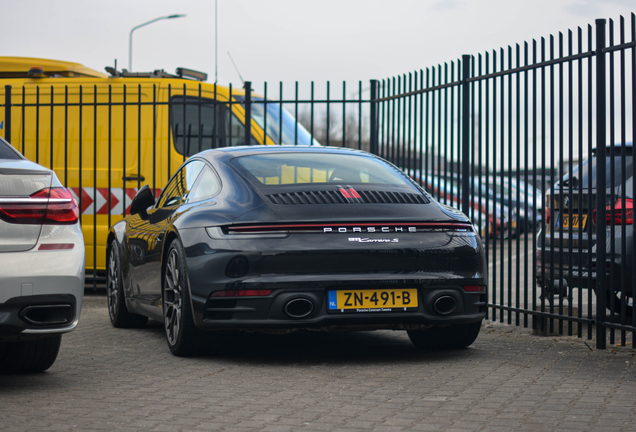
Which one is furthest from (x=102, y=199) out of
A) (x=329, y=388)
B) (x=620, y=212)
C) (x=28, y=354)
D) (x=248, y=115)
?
(x=329, y=388)

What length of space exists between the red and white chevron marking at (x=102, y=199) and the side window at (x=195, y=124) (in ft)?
2.27

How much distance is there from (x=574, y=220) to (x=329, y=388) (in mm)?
2922

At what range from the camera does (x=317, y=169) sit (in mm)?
6273

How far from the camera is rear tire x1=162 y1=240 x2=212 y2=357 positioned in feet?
18.9

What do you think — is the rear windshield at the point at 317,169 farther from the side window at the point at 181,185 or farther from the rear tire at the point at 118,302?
the rear tire at the point at 118,302

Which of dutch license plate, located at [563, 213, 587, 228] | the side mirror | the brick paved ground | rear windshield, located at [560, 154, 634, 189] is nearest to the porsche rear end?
the brick paved ground

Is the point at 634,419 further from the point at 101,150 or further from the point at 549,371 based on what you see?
the point at 101,150

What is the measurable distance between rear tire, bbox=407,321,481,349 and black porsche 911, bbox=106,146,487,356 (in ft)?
0.04

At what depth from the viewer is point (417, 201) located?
594 cm

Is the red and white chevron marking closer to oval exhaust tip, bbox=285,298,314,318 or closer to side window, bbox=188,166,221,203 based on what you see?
side window, bbox=188,166,221,203

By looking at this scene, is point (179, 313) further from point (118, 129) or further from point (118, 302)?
point (118, 129)

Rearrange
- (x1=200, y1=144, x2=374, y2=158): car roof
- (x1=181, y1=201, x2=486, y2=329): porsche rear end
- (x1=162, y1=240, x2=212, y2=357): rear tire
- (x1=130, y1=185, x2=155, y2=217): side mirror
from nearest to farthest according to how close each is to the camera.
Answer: (x1=181, y1=201, x2=486, y2=329): porsche rear end
(x1=162, y1=240, x2=212, y2=357): rear tire
(x1=200, y1=144, x2=374, y2=158): car roof
(x1=130, y1=185, x2=155, y2=217): side mirror

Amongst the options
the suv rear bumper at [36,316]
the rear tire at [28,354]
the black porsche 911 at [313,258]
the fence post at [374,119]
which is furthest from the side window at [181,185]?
the fence post at [374,119]

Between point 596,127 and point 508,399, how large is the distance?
2589 millimetres
